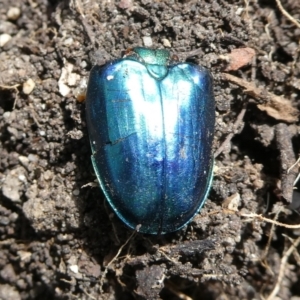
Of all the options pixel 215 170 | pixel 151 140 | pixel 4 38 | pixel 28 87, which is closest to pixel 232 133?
pixel 215 170

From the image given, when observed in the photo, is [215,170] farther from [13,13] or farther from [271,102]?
[13,13]

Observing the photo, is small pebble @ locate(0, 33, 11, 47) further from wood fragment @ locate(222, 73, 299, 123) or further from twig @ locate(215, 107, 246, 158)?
twig @ locate(215, 107, 246, 158)

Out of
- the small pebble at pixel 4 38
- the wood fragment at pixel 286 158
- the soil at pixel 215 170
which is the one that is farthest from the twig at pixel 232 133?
the small pebble at pixel 4 38

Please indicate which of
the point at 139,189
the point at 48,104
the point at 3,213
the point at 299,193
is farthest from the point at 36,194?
the point at 299,193

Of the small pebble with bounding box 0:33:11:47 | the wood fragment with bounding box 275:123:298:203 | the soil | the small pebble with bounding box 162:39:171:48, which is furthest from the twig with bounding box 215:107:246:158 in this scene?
the small pebble with bounding box 0:33:11:47

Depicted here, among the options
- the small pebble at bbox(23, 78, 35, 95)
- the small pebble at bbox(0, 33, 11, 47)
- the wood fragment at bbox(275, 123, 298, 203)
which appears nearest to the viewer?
the wood fragment at bbox(275, 123, 298, 203)

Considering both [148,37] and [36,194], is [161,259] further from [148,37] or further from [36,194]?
[148,37]
